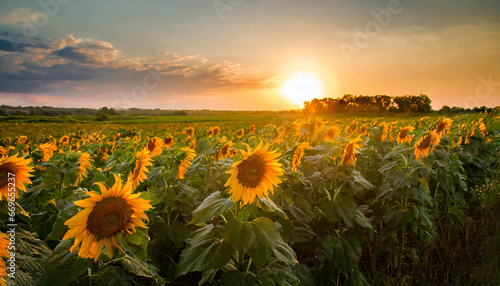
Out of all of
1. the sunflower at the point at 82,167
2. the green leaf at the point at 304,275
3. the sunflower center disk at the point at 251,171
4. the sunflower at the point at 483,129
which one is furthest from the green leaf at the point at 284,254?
the sunflower at the point at 483,129

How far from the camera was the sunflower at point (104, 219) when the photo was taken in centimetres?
158

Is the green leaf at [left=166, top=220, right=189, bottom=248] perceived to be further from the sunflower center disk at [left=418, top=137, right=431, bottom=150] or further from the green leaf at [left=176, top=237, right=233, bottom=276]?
the sunflower center disk at [left=418, top=137, right=431, bottom=150]

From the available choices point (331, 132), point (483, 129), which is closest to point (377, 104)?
→ point (483, 129)

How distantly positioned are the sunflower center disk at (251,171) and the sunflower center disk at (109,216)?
2.26ft

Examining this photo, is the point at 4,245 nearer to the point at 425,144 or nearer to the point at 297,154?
the point at 297,154

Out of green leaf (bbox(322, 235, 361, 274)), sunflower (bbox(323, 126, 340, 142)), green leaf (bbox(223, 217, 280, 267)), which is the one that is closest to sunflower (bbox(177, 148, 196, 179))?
green leaf (bbox(223, 217, 280, 267))

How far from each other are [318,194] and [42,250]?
2.84 meters

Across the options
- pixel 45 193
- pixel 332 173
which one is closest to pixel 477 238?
pixel 332 173

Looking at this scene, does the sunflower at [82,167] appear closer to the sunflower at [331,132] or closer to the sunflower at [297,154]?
the sunflower at [297,154]

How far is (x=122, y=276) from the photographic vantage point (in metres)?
1.70

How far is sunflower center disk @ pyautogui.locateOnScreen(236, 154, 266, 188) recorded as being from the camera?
198 centimetres

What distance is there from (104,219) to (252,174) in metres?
0.88

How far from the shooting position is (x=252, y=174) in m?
2.00

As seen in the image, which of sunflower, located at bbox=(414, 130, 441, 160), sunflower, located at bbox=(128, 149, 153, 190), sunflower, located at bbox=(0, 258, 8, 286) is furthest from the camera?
sunflower, located at bbox=(414, 130, 441, 160)
